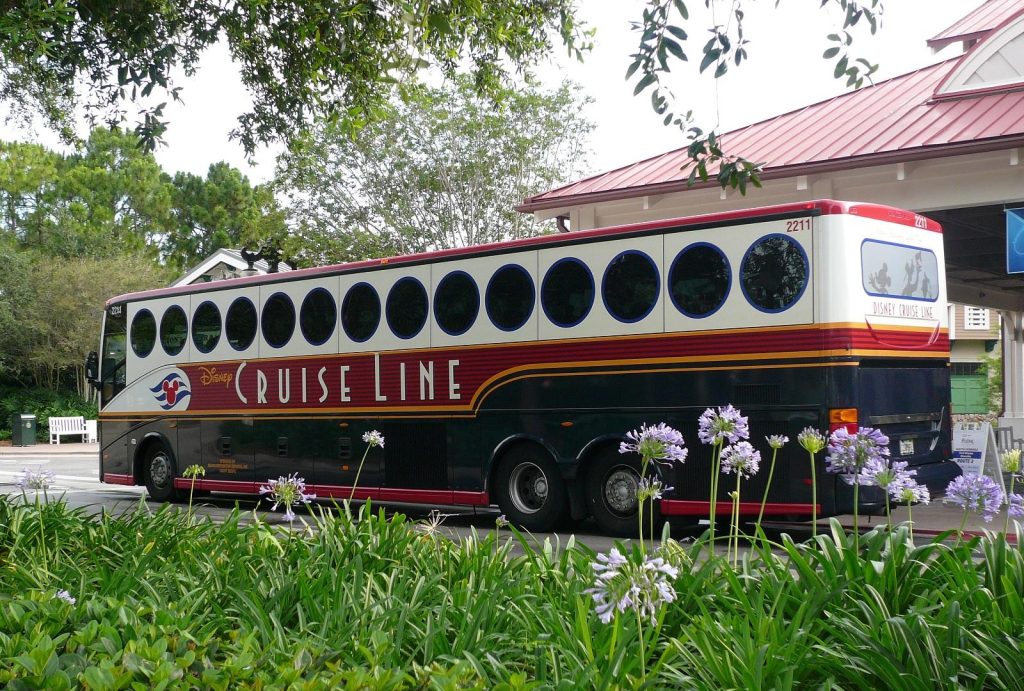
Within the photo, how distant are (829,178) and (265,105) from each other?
7.68 m

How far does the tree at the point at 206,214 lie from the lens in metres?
68.7

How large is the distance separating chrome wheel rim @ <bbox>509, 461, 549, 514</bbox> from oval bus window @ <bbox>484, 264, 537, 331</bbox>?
1639 mm

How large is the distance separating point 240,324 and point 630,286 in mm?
6647

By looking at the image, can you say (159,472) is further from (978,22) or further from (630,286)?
(978,22)

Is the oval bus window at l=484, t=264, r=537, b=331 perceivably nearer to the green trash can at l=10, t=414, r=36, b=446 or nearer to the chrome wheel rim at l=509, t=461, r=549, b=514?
the chrome wheel rim at l=509, t=461, r=549, b=514

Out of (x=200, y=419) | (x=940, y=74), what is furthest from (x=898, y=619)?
(x=940, y=74)

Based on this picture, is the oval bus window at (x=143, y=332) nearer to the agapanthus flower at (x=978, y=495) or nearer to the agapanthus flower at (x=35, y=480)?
the agapanthus flower at (x=35, y=480)

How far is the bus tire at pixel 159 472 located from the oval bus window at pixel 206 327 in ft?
6.24

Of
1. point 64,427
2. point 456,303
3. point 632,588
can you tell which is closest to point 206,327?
point 456,303

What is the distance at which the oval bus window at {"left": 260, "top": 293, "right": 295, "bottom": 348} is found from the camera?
1504 cm

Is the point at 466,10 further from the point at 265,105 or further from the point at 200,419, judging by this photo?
the point at 200,419

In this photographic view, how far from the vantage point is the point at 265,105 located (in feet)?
40.4

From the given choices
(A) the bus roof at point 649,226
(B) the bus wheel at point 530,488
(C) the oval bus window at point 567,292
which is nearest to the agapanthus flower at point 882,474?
(A) the bus roof at point 649,226

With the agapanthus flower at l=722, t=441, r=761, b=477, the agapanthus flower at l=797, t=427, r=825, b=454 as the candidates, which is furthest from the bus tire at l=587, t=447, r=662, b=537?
the agapanthus flower at l=797, t=427, r=825, b=454
